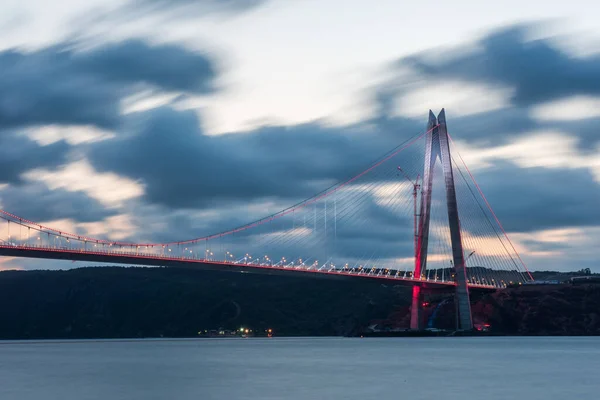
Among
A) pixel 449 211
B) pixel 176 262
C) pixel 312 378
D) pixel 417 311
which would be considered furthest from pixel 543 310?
pixel 312 378

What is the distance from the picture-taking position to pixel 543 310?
127 meters

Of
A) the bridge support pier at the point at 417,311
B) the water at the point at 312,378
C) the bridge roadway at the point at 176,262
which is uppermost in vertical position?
the bridge roadway at the point at 176,262

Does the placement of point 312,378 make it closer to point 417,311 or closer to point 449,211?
point 449,211

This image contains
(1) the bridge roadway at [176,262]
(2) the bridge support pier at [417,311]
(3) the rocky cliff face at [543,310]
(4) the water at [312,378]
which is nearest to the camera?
(4) the water at [312,378]

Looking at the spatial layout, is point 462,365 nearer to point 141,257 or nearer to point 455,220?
point 455,220

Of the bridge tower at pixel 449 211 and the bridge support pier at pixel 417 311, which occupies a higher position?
the bridge tower at pixel 449 211

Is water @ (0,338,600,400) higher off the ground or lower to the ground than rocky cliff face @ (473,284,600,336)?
lower

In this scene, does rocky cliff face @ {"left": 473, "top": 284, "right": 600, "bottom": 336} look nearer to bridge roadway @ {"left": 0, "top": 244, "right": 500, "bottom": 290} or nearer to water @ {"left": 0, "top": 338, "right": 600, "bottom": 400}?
bridge roadway @ {"left": 0, "top": 244, "right": 500, "bottom": 290}

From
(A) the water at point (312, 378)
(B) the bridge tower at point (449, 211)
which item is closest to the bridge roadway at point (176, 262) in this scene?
(B) the bridge tower at point (449, 211)

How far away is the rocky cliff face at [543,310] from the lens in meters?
124

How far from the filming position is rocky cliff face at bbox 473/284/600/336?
12375cm

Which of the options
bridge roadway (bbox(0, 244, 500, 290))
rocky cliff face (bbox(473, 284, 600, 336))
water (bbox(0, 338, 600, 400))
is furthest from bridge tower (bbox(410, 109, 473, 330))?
water (bbox(0, 338, 600, 400))

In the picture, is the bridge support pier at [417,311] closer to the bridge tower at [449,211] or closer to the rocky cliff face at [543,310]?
the bridge tower at [449,211]

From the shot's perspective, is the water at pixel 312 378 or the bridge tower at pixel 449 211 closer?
the water at pixel 312 378
